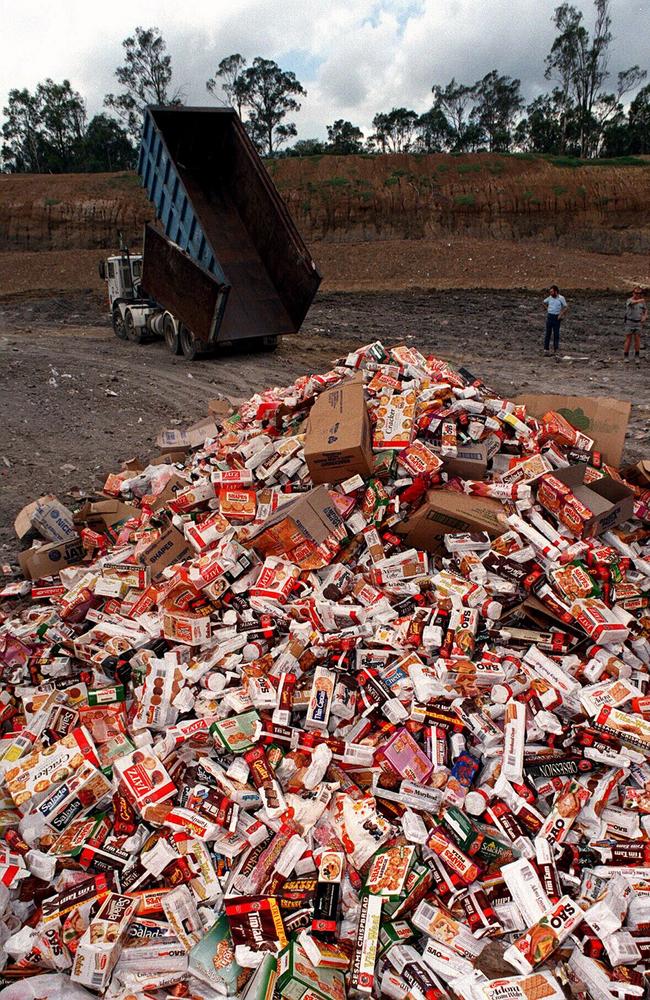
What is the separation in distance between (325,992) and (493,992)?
584 millimetres

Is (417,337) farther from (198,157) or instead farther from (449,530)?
(449,530)

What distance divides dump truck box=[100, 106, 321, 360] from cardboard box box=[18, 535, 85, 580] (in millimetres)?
5267

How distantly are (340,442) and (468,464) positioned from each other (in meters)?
0.93

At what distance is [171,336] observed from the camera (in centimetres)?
1129

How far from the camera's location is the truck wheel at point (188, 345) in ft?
35.3

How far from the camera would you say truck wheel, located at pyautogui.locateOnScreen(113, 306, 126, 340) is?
12633mm

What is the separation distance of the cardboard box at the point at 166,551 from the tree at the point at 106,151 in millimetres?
36457

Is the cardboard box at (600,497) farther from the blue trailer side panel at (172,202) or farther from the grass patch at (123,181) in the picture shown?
the grass patch at (123,181)

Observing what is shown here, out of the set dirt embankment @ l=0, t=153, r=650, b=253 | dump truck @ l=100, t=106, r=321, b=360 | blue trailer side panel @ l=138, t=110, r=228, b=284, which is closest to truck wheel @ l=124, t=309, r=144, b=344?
dump truck @ l=100, t=106, r=321, b=360

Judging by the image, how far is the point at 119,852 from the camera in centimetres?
286

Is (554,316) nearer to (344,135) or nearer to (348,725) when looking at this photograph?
Answer: (348,725)

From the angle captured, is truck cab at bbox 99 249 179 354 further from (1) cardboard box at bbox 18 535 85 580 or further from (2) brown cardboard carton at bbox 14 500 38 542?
(1) cardboard box at bbox 18 535 85 580

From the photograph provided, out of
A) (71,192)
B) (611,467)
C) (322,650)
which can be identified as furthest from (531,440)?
(71,192)

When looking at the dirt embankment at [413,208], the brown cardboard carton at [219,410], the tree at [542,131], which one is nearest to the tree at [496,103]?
the tree at [542,131]
